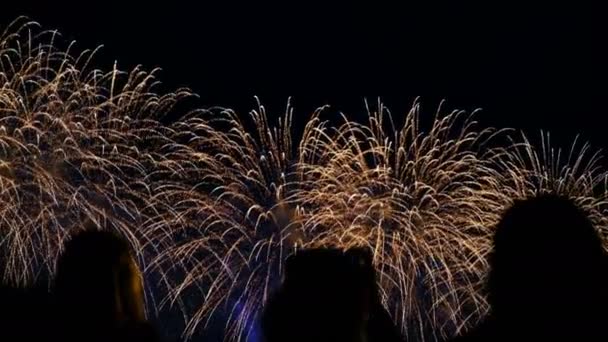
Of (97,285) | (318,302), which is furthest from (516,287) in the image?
(97,285)

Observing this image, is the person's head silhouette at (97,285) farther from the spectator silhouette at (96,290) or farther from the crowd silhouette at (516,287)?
the crowd silhouette at (516,287)

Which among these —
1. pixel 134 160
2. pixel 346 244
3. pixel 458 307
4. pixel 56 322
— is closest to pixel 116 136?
pixel 134 160

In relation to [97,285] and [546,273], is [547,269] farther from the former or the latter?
[97,285]

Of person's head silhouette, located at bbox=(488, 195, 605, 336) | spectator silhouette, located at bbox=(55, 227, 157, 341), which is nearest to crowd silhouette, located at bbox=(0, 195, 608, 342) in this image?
person's head silhouette, located at bbox=(488, 195, 605, 336)

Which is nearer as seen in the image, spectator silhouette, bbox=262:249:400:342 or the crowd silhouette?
the crowd silhouette

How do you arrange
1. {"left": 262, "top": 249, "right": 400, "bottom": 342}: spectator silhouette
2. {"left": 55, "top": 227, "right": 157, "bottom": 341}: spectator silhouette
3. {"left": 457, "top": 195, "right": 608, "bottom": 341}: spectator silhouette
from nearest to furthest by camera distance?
{"left": 457, "top": 195, "right": 608, "bottom": 341}: spectator silhouette, {"left": 262, "top": 249, "right": 400, "bottom": 342}: spectator silhouette, {"left": 55, "top": 227, "right": 157, "bottom": 341}: spectator silhouette

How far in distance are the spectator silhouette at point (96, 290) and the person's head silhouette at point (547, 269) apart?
1.80 meters

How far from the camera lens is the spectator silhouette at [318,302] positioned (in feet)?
18.0

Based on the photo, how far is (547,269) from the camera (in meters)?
5.38

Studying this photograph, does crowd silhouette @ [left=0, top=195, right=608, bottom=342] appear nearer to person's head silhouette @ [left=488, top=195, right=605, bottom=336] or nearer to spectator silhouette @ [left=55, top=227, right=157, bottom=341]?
person's head silhouette @ [left=488, top=195, right=605, bottom=336]

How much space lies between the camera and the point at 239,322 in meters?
26.5

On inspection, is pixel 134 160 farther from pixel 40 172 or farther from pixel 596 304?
pixel 596 304

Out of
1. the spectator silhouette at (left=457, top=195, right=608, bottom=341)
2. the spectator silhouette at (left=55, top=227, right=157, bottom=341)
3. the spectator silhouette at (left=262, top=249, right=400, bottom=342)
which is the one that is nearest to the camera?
the spectator silhouette at (left=457, top=195, right=608, bottom=341)

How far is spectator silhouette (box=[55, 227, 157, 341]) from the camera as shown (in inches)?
236
